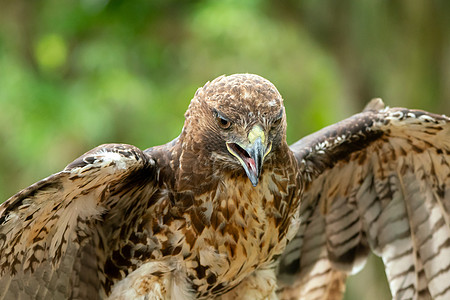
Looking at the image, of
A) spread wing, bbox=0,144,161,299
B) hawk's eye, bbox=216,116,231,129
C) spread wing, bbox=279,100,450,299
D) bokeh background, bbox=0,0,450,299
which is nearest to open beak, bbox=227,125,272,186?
hawk's eye, bbox=216,116,231,129

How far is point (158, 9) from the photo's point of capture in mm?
10352

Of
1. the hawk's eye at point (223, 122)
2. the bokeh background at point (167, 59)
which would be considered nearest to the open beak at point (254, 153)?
the hawk's eye at point (223, 122)

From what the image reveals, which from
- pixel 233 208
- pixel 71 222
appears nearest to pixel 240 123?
pixel 233 208

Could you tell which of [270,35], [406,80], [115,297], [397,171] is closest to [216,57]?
[270,35]

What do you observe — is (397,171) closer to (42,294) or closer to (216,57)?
(42,294)

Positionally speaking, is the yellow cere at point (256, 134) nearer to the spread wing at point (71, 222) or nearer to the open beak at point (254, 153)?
the open beak at point (254, 153)

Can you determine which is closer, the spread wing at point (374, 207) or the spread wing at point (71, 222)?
the spread wing at point (71, 222)

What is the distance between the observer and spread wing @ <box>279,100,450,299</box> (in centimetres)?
498

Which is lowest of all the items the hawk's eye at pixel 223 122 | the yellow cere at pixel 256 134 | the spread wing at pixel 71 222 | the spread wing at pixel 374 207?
the spread wing at pixel 374 207

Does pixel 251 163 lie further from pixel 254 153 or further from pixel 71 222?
pixel 71 222

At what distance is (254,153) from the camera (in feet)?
12.3

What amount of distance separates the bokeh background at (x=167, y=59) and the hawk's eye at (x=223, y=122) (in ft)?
16.9

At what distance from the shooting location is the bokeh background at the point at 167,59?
9.52m

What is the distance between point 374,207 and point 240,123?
1874mm
